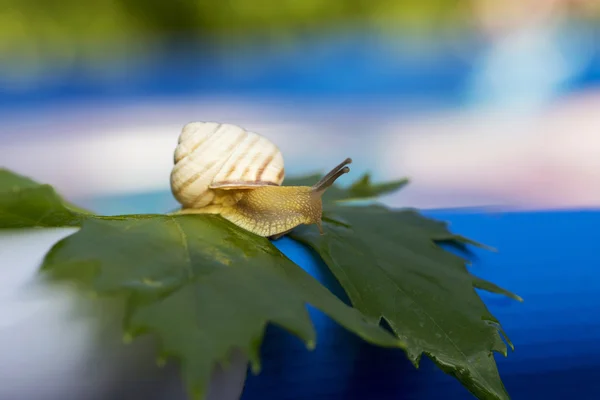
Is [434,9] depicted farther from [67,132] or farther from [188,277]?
[188,277]

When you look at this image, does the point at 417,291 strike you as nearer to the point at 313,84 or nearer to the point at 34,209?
the point at 34,209

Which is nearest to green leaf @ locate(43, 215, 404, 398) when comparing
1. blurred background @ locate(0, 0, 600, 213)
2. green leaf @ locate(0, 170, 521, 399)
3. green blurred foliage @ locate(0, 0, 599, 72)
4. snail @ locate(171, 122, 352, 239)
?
green leaf @ locate(0, 170, 521, 399)

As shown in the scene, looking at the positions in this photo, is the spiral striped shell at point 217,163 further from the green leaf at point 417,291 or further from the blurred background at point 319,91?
the blurred background at point 319,91

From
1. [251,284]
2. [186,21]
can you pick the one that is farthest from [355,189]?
[186,21]

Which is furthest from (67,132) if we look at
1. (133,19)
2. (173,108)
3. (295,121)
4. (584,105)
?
(584,105)

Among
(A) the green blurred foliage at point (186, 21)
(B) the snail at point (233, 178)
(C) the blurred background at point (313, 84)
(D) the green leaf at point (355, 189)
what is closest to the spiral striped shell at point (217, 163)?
(B) the snail at point (233, 178)
